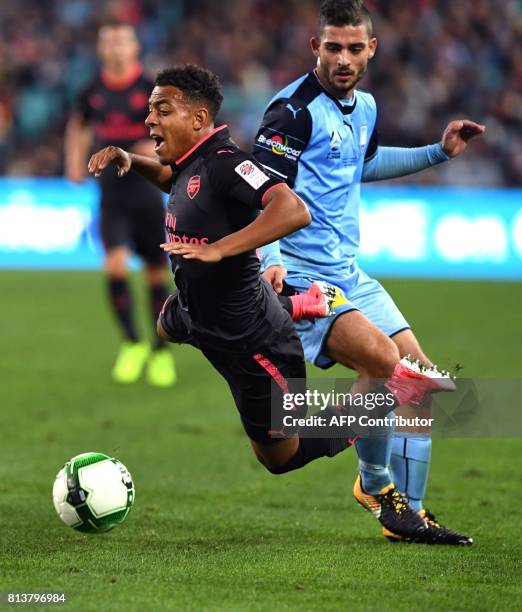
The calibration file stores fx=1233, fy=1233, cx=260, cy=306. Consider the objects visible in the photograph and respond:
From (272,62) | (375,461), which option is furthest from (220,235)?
(272,62)

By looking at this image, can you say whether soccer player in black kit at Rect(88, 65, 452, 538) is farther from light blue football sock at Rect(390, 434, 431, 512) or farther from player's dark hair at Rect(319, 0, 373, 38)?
player's dark hair at Rect(319, 0, 373, 38)

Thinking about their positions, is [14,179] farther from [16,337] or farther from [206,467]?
[206,467]

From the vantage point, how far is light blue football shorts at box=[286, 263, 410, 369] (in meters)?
5.50

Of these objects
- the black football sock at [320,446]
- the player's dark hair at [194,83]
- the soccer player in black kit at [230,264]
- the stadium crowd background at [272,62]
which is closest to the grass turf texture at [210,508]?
the black football sock at [320,446]

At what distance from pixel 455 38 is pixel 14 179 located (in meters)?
7.32

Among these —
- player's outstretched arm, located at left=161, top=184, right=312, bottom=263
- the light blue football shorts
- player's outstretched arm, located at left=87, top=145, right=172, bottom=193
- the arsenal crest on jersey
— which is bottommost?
the light blue football shorts

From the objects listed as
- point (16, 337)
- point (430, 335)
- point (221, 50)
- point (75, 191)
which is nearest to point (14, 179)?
point (75, 191)

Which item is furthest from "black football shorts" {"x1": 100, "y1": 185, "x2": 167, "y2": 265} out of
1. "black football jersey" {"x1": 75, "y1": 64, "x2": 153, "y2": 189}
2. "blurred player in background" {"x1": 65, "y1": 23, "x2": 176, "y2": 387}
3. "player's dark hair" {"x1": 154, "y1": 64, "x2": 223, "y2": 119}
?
"player's dark hair" {"x1": 154, "y1": 64, "x2": 223, "y2": 119}

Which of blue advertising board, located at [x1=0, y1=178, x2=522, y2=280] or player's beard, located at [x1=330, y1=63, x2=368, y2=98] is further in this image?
blue advertising board, located at [x1=0, y1=178, x2=522, y2=280]

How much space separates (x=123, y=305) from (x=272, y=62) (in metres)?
11.1

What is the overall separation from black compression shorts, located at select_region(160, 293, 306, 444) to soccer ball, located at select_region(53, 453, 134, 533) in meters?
0.62

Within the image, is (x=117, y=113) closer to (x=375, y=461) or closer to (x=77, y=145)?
(x=77, y=145)

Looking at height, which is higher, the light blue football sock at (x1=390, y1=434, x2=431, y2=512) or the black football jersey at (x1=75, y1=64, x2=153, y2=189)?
the black football jersey at (x1=75, y1=64, x2=153, y2=189)

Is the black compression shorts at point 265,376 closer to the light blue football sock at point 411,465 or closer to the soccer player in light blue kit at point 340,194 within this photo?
the soccer player in light blue kit at point 340,194
